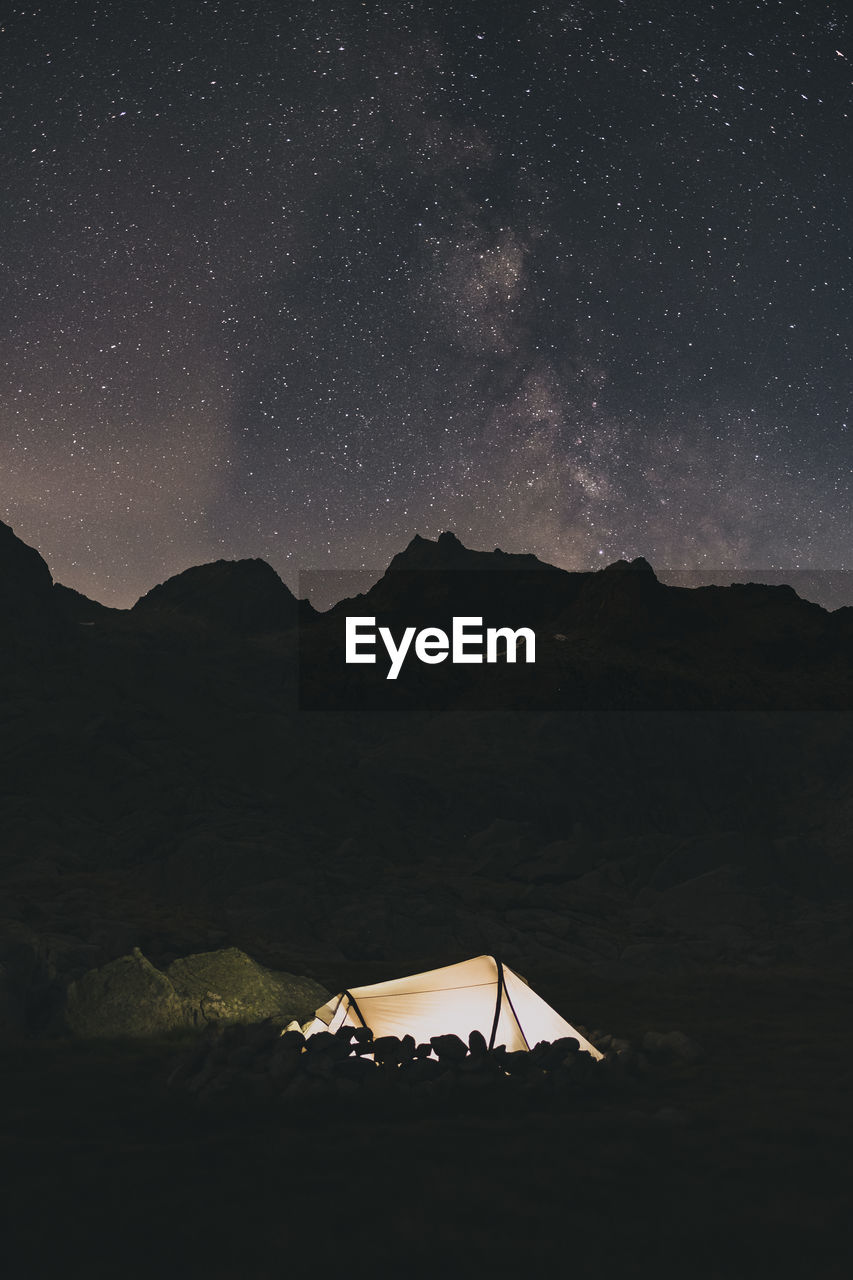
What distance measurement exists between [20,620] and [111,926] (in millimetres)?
49445

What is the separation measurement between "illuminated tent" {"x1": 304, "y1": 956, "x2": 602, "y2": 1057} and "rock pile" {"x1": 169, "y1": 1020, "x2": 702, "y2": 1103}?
331 mm

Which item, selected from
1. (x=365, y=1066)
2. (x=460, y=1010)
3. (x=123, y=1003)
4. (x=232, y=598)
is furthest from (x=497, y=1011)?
(x=232, y=598)

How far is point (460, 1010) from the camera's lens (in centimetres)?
1599

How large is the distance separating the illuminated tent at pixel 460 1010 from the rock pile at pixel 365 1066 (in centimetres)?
33

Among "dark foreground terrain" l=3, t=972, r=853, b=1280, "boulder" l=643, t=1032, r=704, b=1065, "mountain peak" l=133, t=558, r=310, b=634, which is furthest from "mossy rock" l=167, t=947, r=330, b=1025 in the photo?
"mountain peak" l=133, t=558, r=310, b=634

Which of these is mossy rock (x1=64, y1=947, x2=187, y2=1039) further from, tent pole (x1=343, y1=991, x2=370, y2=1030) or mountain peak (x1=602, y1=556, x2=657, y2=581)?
mountain peak (x1=602, y1=556, x2=657, y2=581)

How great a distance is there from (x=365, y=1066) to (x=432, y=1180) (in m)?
4.06

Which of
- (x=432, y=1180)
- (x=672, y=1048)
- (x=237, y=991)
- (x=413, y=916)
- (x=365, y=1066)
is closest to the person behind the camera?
(x=432, y=1180)

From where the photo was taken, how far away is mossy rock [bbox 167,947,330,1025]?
66.9 feet

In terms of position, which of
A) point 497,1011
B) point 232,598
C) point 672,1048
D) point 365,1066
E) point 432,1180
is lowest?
point 672,1048

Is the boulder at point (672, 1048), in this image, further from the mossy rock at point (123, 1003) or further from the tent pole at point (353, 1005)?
Answer: the mossy rock at point (123, 1003)

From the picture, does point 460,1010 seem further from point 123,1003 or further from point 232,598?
point 232,598

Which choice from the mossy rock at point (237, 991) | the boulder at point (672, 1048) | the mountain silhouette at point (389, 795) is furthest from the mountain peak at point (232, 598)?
the boulder at point (672, 1048)

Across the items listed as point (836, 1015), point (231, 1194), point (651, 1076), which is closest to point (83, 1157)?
point (231, 1194)
